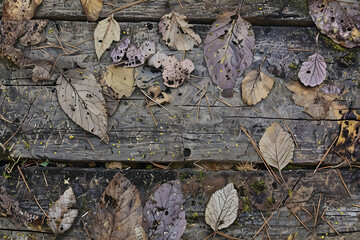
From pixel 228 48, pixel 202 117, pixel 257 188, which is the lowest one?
pixel 257 188

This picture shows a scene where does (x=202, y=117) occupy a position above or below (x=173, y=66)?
below

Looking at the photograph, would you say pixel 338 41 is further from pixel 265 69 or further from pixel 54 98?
pixel 54 98

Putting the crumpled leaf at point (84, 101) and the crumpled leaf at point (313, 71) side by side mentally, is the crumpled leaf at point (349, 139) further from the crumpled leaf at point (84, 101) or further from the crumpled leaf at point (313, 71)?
the crumpled leaf at point (84, 101)

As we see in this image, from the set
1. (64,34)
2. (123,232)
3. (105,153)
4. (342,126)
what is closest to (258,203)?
(342,126)

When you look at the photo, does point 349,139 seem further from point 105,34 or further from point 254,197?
point 105,34

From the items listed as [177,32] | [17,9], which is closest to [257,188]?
[177,32]

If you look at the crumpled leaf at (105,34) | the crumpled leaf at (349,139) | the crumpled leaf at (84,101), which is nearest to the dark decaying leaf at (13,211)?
the crumpled leaf at (84,101)
